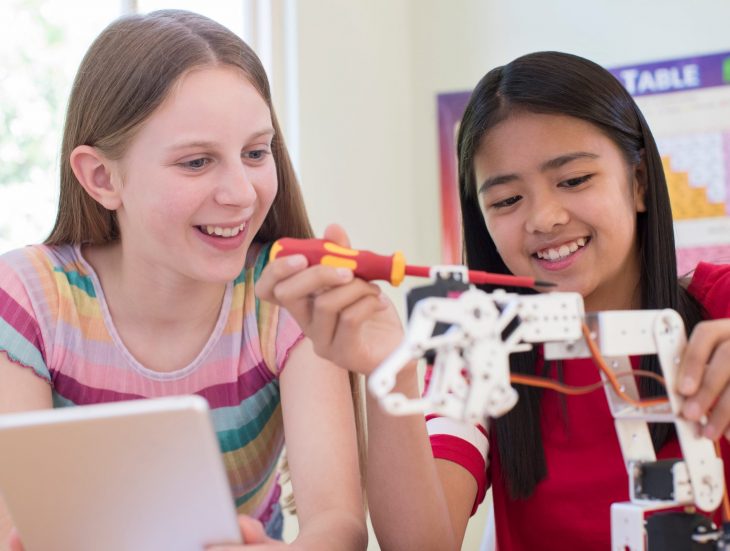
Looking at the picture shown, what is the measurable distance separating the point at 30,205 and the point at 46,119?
0.19 metres

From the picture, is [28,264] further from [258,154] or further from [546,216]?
[546,216]

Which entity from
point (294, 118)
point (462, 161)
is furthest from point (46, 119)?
point (462, 161)

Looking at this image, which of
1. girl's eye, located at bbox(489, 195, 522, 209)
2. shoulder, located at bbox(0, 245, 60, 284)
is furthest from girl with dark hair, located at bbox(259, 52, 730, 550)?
shoulder, located at bbox(0, 245, 60, 284)

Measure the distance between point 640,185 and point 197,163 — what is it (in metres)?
0.65

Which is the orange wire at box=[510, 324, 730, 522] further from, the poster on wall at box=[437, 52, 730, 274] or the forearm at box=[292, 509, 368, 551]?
the poster on wall at box=[437, 52, 730, 274]

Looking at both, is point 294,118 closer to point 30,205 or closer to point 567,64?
A: point 30,205

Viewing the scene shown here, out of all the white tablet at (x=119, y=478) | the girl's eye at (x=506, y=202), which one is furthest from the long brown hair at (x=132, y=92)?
the white tablet at (x=119, y=478)

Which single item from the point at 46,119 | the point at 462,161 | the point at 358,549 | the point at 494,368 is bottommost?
the point at 358,549

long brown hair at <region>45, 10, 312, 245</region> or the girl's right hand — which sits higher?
long brown hair at <region>45, 10, 312, 245</region>

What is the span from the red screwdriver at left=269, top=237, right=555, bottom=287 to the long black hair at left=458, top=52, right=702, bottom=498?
1.51 feet

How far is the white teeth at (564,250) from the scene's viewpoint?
127 centimetres

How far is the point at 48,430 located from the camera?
0.73m

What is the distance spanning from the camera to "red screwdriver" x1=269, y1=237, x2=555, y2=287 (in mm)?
845

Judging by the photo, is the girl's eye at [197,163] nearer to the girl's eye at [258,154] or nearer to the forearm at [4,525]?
the girl's eye at [258,154]
